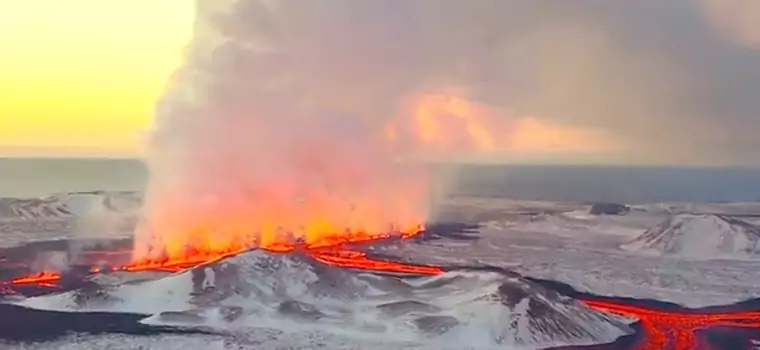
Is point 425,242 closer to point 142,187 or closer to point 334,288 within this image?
point 334,288

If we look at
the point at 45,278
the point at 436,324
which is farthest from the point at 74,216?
the point at 436,324

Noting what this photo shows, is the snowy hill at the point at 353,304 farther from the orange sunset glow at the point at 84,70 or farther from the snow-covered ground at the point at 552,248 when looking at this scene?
the orange sunset glow at the point at 84,70

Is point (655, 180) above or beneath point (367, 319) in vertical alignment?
above

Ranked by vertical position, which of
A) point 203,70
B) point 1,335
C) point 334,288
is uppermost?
point 203,70

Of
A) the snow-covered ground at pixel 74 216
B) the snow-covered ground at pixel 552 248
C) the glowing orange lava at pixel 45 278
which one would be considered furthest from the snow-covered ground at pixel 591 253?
the glowing orange lava at pixel 45 278

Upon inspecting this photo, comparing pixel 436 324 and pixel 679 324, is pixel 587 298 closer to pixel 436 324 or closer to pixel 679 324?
pixel 679 324

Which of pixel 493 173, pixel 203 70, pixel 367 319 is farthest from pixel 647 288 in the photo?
pixel 203 70
